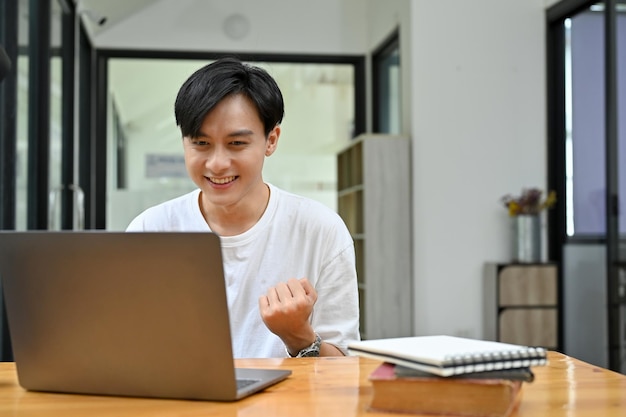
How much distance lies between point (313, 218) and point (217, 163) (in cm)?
26

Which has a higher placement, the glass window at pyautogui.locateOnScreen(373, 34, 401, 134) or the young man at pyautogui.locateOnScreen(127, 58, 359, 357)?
the glass window at pyautogui.locateOnScreen(373, 34, 401, 134)

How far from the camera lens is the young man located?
1628 mm

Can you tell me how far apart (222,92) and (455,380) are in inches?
33.0

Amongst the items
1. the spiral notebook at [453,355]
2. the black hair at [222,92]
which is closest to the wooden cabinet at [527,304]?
the black hair at [222,92]

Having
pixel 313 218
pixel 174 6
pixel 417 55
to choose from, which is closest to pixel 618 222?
pixel 417 55

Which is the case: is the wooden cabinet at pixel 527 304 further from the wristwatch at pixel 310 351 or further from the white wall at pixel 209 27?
the wristwatch at pixel 310 351

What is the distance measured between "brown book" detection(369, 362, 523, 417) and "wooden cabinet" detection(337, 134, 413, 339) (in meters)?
4.27

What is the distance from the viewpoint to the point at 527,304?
4.96 m

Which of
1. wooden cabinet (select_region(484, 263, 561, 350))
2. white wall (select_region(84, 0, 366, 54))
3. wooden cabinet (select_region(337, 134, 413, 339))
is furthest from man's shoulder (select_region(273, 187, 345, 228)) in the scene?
white wall (select_region(84, 0, 366, 54))

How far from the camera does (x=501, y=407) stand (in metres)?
0.95

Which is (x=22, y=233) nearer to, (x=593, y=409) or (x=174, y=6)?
(x=593, y=409)

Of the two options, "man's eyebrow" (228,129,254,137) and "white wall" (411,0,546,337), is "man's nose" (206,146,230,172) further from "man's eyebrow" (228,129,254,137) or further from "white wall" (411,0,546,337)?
"white wall" (411,0,546,337)

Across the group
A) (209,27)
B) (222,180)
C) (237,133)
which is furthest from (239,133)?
(209,27)

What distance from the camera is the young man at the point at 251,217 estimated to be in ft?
5.34
